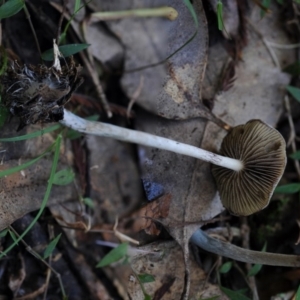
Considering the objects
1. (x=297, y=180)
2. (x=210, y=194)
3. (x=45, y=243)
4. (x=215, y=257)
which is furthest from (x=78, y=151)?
(x=297, y=180)

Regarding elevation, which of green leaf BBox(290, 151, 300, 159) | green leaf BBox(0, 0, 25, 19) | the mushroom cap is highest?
green leaf BBox(0, 0, 25, 19)

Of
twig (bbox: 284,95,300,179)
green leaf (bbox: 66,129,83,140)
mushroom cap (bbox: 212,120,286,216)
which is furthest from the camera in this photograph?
twig (bbox: 284,95,300,179)

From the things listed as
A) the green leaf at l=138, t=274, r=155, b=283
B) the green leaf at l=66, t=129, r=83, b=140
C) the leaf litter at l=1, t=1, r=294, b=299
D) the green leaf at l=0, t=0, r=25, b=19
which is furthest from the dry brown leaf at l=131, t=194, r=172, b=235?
the green leaf at l=0, t=0, r=25, b=19

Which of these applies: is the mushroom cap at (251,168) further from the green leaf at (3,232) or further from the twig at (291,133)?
the green leaf at (3,232)

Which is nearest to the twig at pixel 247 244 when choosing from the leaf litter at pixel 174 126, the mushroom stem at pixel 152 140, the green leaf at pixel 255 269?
the green leaf at pixel 255 269

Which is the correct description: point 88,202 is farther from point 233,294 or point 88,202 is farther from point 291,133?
point 291,133

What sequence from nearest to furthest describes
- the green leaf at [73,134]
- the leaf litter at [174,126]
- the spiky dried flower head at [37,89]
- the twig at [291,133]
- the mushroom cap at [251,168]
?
the spiky dried flower head at [37,89] < the mushroom cap at [251,168] < the leaf litter at [174,126] < the green leaf at [73,134] < the twig at [291,133]

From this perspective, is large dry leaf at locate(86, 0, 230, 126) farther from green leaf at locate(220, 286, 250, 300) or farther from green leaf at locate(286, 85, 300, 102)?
green leaf at locate(220, 286, 250, 300)
